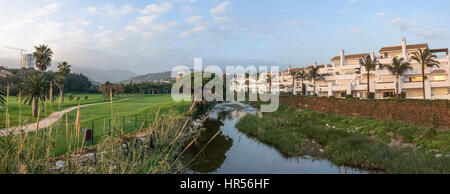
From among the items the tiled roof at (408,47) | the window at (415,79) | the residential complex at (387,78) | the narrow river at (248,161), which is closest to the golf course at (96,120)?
the narrow river at (248,161)

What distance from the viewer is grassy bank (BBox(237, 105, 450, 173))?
11.8 m

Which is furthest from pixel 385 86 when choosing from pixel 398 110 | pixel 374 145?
pixel 374 145

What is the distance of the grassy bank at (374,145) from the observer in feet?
38.6

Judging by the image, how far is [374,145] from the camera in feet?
48.3

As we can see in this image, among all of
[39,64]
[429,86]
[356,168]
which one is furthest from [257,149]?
[39,64]

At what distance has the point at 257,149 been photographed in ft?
56.0

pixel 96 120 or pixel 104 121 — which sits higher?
pixel 104 121

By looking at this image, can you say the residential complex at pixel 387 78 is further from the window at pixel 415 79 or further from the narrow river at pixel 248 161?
the narrow river at pixel 248 161

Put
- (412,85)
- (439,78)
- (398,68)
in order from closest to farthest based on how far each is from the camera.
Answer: (398,68) → (412,85) → (439,78)

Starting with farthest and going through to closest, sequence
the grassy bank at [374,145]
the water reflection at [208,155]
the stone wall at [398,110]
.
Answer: the stone wall at [398,110] < the water reflection at [208,155] < the grassy bank at [374,145]

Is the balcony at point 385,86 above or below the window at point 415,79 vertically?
below

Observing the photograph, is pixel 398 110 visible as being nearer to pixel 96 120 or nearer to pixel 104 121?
pixel 104 121
